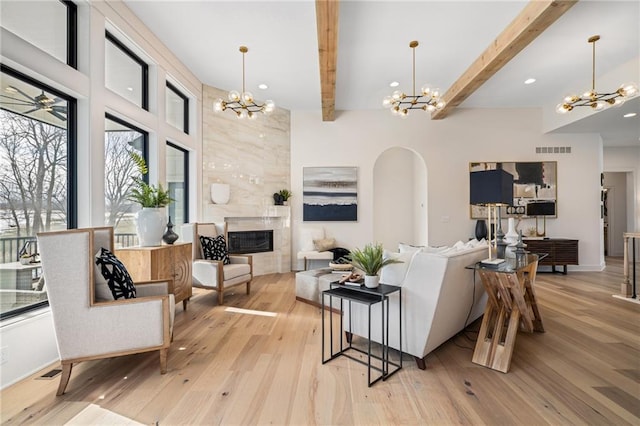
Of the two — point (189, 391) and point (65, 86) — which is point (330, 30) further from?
point (189, 391)

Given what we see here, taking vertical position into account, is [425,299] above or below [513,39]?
below

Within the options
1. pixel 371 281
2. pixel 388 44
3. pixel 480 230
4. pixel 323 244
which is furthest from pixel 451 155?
pixel 371 281

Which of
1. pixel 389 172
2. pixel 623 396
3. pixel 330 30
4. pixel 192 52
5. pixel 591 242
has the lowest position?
pixel 623 396

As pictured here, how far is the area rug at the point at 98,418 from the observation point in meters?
1.64

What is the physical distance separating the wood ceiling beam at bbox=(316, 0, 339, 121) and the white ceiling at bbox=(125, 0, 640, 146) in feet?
0.84

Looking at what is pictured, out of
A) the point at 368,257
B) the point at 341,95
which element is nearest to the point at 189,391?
the point at 368,257

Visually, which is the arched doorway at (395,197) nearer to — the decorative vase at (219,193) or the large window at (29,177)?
the decorative vase at (219,193)

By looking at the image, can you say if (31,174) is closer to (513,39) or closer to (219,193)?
(219,193)

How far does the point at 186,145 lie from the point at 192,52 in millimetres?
1368

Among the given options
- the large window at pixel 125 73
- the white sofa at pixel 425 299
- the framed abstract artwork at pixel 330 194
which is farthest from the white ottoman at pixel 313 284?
the large window at pixel 125 73

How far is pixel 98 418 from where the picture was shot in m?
1.68

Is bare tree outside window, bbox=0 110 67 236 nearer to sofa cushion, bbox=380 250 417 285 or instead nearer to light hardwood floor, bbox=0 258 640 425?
light hardwood floor, bbox=0 258 640 425

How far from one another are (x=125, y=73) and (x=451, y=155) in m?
Result: 5.72

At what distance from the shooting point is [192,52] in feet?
13.0
